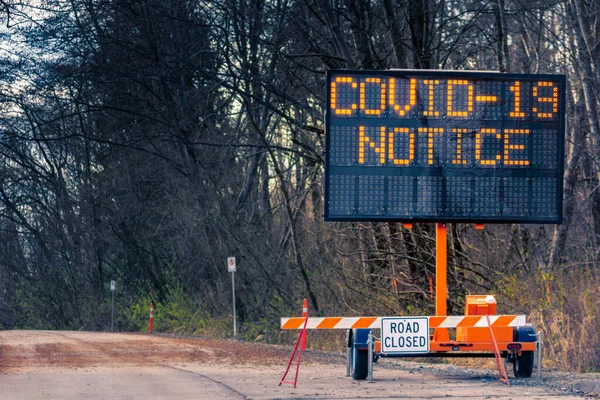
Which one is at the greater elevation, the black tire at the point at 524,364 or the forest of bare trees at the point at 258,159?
the forest of bare trees at the point at 258,159

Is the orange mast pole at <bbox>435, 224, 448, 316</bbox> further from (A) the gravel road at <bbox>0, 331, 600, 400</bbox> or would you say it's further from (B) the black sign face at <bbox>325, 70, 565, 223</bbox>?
(A) the gravel road at <bbox>0, 331, 600, 400</bbox>

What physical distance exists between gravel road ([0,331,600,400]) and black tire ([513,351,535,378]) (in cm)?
27

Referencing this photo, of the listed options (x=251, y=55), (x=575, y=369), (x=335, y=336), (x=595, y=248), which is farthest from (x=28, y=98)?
(x=575, y=369)

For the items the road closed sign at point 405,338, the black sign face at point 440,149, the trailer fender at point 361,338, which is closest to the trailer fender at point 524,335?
the road closed sign at point 405,338

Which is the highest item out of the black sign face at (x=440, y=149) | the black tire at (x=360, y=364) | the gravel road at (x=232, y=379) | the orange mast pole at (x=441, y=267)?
the black sign face at (x=440, y=149)

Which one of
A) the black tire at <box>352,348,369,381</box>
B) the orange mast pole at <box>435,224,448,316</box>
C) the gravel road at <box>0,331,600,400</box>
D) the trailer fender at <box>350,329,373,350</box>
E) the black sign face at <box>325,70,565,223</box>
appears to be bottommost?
the gravel road at <box>0,331,600,400</box>

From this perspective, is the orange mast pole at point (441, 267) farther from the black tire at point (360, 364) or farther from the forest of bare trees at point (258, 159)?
the forest of bare trees at point (258, 159)

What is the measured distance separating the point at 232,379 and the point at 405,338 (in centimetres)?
250

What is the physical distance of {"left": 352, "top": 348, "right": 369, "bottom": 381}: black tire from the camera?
1499cm

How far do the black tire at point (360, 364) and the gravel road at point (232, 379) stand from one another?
0.76 feet

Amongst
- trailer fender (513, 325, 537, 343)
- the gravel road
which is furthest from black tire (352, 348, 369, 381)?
trailer fender (513, 325, 537, 343)

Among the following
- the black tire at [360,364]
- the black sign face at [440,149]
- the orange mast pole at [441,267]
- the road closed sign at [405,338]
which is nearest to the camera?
the road closed sign at [405,338]

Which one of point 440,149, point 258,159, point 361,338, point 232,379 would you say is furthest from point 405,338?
point 258,159

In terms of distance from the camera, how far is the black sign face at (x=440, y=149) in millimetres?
15406
